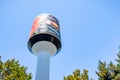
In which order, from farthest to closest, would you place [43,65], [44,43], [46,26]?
[43,65], [46,26], [44,43]

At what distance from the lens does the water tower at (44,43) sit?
23.9 meters

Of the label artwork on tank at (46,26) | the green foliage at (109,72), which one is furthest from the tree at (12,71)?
the green foliage at (109,72)

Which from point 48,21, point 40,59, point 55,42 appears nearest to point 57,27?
point 48,21

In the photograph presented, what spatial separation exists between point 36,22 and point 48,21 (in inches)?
69.6

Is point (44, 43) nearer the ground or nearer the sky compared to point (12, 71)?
nearer the sky

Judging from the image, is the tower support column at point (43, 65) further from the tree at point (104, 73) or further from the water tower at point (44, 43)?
the tree at point (104, 73)

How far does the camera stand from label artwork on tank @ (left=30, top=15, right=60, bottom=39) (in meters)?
24.3

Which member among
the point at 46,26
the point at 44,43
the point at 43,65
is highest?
the point at 46,26

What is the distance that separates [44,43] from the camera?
2383 centimetres

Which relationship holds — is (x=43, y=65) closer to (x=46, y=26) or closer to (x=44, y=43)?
(x=44, y=43)

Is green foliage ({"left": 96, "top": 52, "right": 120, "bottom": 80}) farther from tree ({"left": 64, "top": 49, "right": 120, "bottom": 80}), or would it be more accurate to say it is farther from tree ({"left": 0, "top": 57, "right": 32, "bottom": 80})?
tree ({"left": 0, "top": 57, "right": 32, "bottom": 80})

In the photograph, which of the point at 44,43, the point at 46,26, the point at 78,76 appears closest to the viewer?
the point at 78,76

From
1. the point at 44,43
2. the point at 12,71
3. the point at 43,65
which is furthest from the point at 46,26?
the point at 12,71

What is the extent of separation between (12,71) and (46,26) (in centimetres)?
730
